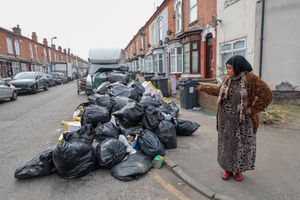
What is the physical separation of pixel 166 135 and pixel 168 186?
Result: 47.0 inches

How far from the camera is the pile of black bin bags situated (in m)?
3.14

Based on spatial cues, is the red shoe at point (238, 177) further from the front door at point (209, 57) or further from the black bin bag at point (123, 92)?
the front door at point (209, 57)

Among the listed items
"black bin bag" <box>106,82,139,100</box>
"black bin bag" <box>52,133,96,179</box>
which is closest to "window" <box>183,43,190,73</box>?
"black bin bag" <box>106,82,139,100</box>

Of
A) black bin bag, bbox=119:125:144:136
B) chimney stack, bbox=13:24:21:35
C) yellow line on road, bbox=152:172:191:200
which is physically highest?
chimney stack, bbox=13:24:21:35

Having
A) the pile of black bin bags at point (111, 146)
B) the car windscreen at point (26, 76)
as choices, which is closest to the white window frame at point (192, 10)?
the pile of black bin bags at point (111, 146)

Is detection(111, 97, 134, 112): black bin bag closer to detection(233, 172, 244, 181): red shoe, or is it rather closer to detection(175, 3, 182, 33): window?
detection(233, 172, 244, 181): red shoe

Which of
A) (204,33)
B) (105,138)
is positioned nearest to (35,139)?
(105,138)

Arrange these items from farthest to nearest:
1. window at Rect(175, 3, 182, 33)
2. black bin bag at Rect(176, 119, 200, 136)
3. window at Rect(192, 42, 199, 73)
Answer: window at Rect(175, 3, 182, 33), window at Rect(192, 42, 199, 73), black bin bag at Rect(176, 119, 200, 136)

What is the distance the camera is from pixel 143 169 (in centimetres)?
324

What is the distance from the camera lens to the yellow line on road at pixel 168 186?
2.70 meters

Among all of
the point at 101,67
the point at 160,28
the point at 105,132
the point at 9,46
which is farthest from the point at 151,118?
the point at 9,46

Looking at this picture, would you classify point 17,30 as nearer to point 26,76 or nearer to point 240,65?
point 26,76

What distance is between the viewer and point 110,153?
11.0 feet

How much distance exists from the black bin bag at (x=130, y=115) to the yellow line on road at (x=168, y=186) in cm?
128
